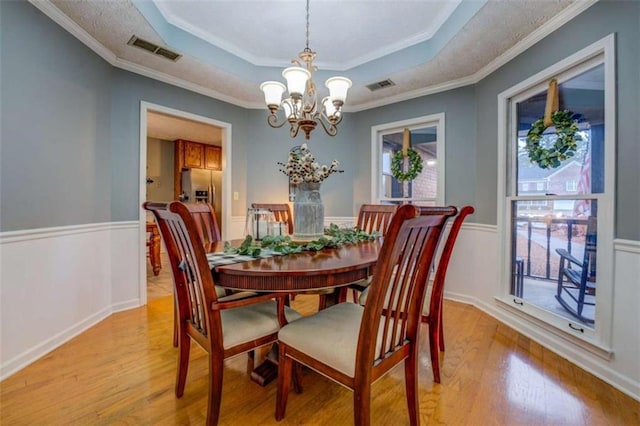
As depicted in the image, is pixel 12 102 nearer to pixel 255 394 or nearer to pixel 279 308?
pixel 279 308

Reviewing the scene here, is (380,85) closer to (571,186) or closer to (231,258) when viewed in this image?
(571,186)

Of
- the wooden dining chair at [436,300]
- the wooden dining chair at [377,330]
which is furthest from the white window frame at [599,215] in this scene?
the wooden dining chair at [377,330]

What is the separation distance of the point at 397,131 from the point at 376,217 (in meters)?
1.51

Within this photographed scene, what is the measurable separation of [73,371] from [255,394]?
45.7 inches

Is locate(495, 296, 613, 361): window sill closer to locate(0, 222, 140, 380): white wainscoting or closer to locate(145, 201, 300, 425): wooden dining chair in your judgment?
locate(145, 201, 300, 425): wooden dining chair

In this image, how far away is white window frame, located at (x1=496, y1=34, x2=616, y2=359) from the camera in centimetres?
172

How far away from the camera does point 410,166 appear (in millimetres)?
3541

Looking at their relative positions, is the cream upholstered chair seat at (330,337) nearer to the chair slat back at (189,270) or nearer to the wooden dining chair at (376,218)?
the chair slat back at (189,270)

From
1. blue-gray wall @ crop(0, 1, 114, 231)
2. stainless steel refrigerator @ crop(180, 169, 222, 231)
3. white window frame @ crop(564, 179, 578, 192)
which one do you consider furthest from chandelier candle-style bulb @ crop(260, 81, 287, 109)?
stainless steel refrigerator @ crop(180, 169, 222, 231)

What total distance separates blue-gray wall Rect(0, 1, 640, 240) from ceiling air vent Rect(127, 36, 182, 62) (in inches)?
15.5

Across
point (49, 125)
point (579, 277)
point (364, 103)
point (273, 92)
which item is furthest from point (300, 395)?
point (364, 103)

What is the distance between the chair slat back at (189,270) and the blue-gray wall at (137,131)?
1.21 metres

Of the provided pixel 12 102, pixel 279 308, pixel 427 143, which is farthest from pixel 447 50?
pixel 12 102

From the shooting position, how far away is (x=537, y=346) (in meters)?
2.10
